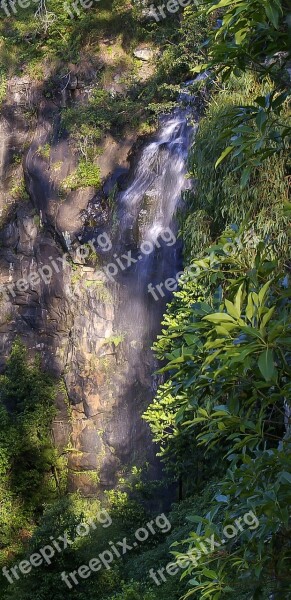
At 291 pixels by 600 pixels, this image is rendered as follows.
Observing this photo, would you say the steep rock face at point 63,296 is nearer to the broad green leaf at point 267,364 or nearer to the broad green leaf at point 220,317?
the broad green leaf at point 220,317

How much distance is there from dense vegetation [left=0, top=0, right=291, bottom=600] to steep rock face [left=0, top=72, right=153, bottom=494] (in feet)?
1.26

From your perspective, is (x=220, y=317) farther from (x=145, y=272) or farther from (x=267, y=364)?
(x=145, y=272)

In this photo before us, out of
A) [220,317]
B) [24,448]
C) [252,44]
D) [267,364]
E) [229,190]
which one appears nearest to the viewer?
[267,364]

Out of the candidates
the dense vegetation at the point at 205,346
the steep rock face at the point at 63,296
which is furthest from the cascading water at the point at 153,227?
the dense vegetation at the point at 205,346

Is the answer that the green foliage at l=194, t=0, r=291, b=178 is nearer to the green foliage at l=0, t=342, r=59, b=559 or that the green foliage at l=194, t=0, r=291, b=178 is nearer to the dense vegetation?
the dense vegetation

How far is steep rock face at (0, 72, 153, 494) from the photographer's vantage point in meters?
11.4

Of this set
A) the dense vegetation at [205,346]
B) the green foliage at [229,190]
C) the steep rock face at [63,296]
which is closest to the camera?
the dense vegetation at [205,346]

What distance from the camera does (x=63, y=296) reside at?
12523 millimetres

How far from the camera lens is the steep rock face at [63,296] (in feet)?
37.5

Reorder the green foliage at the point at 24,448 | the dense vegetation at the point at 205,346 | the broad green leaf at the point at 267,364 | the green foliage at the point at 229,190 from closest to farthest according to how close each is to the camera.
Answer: the broad green leaf at the point at 267,364 < the dense vegetation at the point at 205,346 < the green foliage at the point at 229,190 < the green foliage at the point at 24,448

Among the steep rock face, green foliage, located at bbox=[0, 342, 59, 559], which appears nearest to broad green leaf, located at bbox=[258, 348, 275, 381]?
the steep rock face

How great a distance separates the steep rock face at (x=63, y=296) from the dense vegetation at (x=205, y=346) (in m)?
A: 0.38

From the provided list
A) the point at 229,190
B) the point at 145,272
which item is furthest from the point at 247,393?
the point at 145,272

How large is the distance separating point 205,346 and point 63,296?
10.3 meters
